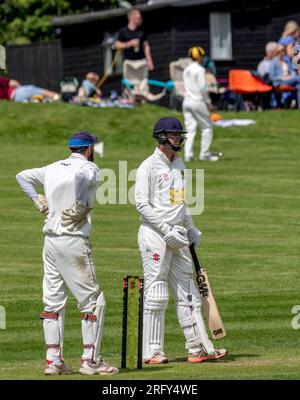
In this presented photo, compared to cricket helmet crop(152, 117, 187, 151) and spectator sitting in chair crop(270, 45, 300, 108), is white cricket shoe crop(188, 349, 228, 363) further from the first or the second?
spectator sitting in chair crop(270, 45, 300, 108)

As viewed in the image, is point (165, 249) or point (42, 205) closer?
point (42, 205)

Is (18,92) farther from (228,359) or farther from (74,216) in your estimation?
(74,216)

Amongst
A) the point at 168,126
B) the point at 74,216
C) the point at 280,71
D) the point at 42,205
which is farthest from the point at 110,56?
the point at 74,216

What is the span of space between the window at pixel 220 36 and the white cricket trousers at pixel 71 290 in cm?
3335

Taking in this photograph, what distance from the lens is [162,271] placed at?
14.5 metres

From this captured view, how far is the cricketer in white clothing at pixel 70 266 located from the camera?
1352 cm

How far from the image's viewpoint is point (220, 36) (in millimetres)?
46781

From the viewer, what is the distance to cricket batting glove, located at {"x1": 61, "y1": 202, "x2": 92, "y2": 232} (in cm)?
1355

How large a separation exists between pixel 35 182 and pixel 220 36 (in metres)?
33.4

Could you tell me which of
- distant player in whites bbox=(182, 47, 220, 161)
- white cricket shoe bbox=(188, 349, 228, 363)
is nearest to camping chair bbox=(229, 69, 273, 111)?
distant player in whites bbox=(182, 47, 220, 161)

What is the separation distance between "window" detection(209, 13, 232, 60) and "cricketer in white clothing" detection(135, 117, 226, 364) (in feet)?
105

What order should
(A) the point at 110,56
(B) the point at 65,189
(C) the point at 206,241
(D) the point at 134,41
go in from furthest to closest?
(A) the point at 110,56 < (D) the point at 134,41 < (C) the point at 206,241 < (B) the point at 65,189

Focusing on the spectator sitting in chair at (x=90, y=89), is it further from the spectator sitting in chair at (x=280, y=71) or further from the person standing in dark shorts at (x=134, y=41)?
the spectator sitting in chair at (x=280, y=71)

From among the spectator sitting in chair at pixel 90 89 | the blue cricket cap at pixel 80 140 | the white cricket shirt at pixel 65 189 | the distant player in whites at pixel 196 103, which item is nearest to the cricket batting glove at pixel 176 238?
the white cricket shirt at pixel 65 189
